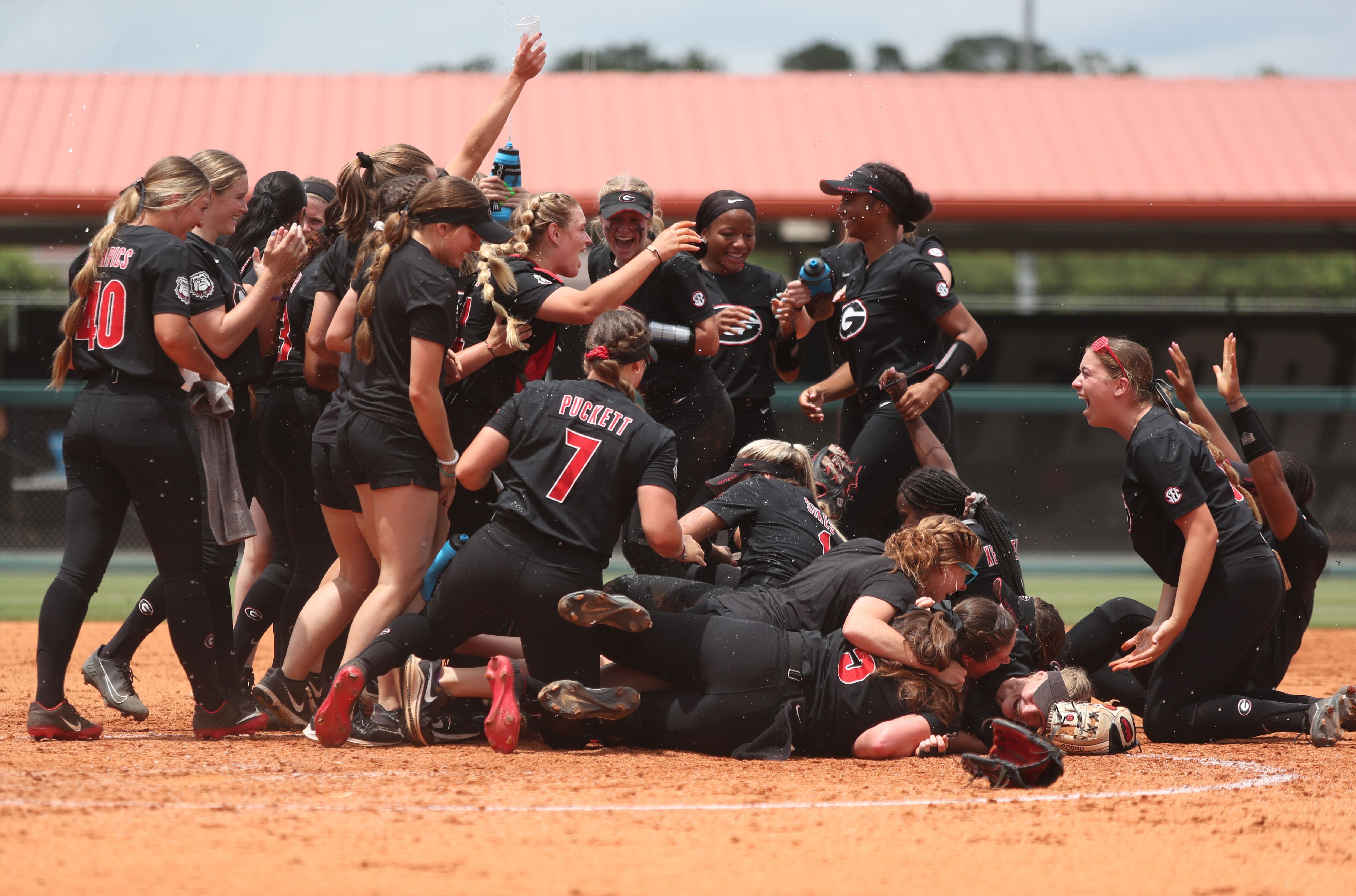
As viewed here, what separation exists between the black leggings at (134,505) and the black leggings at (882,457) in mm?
2892

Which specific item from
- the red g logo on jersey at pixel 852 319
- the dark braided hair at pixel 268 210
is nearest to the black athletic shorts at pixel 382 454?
the dark braided hair at pixel 268 210

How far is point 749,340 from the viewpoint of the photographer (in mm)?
6152

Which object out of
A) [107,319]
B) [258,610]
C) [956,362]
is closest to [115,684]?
[258,610]

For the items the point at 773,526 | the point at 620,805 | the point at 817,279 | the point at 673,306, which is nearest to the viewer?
the point at 620,805

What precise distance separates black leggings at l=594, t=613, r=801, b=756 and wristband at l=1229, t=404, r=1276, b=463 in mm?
2050

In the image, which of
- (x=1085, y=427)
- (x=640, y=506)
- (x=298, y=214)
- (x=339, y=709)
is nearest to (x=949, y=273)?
(x=640, y=506)

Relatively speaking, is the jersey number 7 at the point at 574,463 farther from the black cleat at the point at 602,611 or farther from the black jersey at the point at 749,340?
the black jersey at the point at 749,340

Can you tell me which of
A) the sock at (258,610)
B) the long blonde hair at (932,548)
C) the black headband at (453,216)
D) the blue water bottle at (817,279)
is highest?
the black headband at (453,216)

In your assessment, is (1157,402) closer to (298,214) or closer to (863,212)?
(863,212)

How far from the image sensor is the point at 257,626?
5.38m

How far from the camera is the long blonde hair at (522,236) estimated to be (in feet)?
16.1

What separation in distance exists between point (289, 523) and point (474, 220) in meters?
1.60

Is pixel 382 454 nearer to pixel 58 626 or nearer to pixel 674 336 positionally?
pixel 58 626

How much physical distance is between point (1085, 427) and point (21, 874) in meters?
12.2
